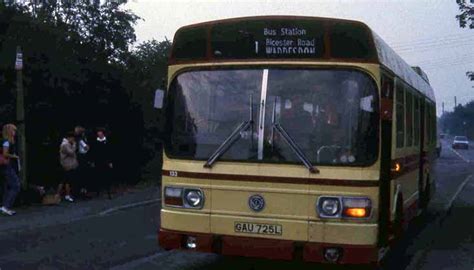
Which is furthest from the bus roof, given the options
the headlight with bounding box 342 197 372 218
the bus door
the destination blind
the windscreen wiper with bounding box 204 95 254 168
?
the bus door

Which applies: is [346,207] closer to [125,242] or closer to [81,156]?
[125,242]

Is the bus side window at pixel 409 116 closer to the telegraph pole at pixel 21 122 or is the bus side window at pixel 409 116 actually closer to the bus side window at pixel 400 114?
the bus side window at pixel 400 114

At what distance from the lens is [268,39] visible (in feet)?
23.1

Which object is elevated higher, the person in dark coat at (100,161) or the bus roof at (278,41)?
the bus roof at (278,41)

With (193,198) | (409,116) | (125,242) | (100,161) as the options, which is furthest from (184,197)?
(100,161)

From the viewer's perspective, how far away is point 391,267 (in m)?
8.84

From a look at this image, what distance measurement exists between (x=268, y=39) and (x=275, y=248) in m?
2.17

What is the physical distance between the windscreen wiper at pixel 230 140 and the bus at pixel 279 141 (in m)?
0.01

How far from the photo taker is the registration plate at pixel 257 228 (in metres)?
6.73

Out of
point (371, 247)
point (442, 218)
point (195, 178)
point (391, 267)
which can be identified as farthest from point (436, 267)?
point (442, 218)

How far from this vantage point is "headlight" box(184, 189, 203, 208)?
23.2 ft

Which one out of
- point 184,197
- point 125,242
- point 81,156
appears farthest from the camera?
point 81,156

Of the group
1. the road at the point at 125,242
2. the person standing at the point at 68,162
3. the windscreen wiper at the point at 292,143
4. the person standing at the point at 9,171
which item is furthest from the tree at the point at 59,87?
the windscreen wiper at the point at 292,143

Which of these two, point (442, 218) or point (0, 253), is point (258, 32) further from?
point (442, 218)
